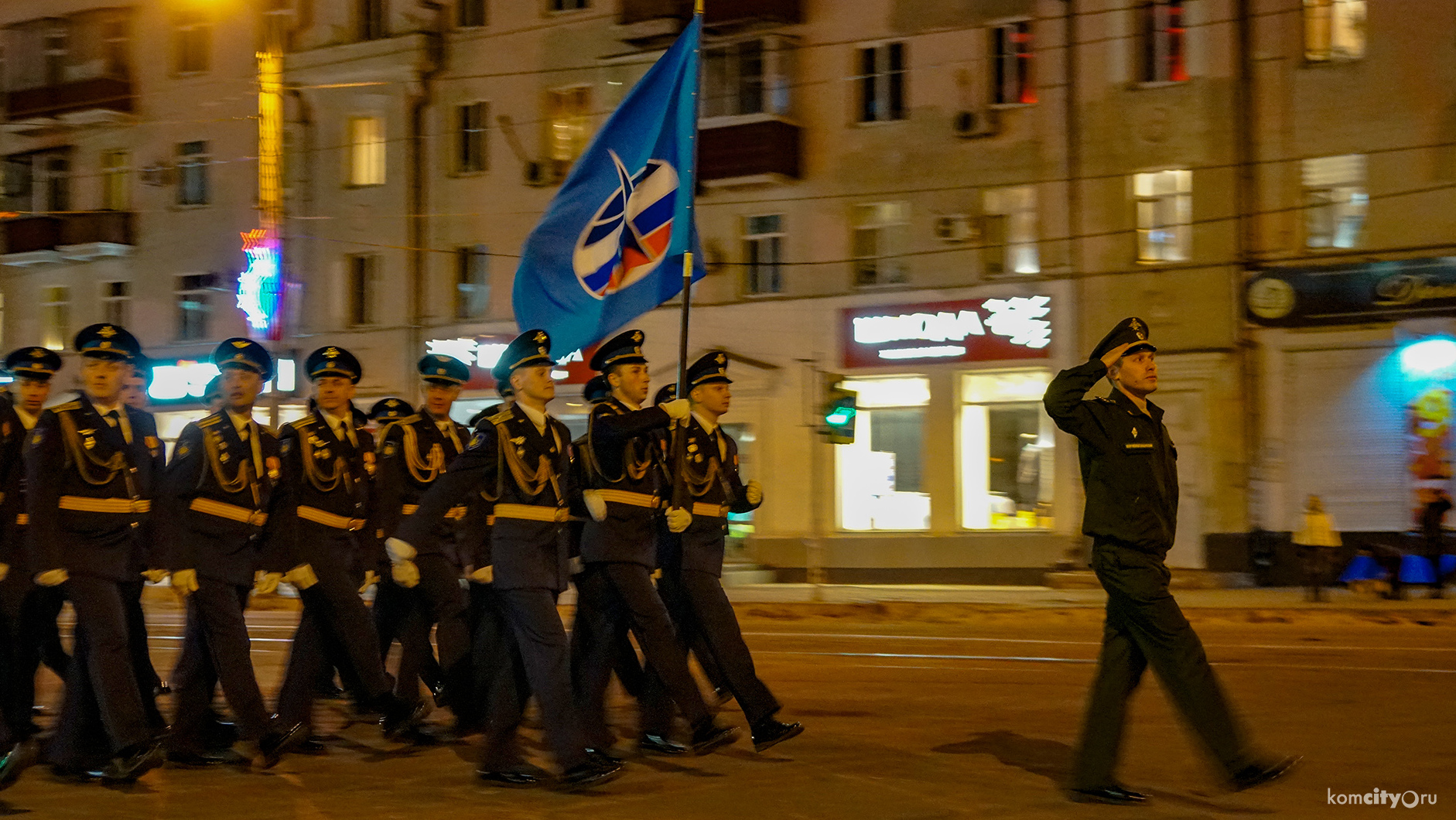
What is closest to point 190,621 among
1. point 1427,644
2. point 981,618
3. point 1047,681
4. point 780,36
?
point 1047,681

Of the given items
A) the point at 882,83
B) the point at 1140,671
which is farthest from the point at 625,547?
the point at 882,83

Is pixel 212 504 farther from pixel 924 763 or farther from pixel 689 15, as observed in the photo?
pixel 689 15

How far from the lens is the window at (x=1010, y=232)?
97.7 ft

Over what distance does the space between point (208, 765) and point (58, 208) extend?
115 feet

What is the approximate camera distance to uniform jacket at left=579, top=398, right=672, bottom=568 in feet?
28.9

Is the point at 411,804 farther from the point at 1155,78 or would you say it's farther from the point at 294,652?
the point at 1155,78

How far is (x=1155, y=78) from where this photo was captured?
28.6 m

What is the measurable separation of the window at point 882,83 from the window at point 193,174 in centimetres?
1577

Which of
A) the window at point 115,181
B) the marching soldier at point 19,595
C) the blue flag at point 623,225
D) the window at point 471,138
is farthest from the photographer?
the window at point 115,181

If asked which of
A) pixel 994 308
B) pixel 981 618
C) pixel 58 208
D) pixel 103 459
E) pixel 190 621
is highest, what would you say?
pixel 58 208

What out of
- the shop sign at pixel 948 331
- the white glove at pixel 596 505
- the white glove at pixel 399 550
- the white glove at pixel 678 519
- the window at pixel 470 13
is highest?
the window at pixel 470 13

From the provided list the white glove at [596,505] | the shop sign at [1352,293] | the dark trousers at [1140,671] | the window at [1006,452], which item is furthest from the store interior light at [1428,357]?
the white glove at [596,505]

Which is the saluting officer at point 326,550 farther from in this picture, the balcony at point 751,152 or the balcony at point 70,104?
the balcony at point 70,104

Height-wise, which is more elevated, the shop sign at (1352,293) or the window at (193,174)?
the window at (193,174)
